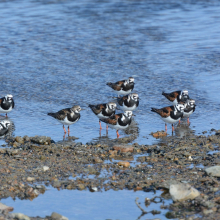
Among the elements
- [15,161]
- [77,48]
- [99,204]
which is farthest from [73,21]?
[99,204]

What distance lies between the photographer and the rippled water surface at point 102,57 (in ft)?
65.3

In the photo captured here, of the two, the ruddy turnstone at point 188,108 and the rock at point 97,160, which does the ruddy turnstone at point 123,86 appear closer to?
the ruddy turnstone at point 188,108

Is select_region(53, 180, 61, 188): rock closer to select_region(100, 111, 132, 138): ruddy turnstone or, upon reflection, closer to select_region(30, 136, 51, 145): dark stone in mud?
select_region(30, 136, 51, 145): dark stone in mud

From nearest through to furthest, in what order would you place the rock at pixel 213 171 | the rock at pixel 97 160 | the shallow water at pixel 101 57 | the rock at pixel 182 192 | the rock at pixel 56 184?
the rock at pixel 182 192 → the rock at pixel 56 184 → the rock at pixel 213 171 → the rock at pixel 97 160 → the shallow water at pixel 101 57

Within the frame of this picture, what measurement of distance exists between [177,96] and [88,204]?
10.4 metres

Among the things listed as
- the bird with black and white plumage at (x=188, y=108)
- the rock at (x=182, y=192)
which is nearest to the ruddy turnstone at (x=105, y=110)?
the bird with black and white plumage at (x=188, y=108)

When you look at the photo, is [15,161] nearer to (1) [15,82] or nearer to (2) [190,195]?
(2) [190,195]

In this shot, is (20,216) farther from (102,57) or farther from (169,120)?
(102,57)

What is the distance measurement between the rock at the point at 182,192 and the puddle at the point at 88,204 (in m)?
0.30

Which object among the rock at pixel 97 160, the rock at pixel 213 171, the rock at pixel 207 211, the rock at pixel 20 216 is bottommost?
the rock at pixel 97 160

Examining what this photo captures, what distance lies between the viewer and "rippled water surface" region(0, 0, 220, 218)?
19906 millimetres

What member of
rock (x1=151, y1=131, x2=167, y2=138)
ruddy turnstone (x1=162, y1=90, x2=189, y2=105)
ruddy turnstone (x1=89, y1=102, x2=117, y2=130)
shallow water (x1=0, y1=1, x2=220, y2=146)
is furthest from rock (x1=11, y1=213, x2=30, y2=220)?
ruddy turnstone (x1=162, y1=90, x2=189, y2=105)

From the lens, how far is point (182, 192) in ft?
36.9

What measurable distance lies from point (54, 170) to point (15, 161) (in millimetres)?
1482
